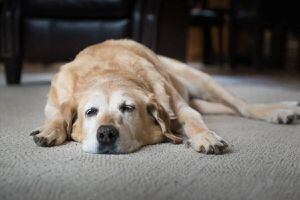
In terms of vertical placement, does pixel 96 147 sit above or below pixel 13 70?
above

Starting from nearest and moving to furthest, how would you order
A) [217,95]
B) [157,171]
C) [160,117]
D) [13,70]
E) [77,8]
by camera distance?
[157,171], [160,117], [217,95], [77,8], [13,70]

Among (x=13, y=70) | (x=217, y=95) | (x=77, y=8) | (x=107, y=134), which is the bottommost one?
(x=13, y=70)

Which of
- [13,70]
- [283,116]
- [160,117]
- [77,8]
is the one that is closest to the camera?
[160,117]

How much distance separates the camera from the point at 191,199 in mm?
1056

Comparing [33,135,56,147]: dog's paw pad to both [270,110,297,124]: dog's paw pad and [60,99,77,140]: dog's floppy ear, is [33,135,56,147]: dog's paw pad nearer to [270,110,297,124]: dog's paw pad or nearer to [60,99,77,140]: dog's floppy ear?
[60,99,77,140]: dog's floppy ear

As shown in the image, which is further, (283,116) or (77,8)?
(77,8)

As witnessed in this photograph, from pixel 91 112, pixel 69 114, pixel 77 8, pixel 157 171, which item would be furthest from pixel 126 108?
pixel 77 8

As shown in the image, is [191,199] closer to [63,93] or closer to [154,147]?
[154,147]

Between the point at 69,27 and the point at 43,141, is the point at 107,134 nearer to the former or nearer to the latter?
the point at 43,141

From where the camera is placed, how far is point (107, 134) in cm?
144

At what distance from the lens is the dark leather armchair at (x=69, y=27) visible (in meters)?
3.39

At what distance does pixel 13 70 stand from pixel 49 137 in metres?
2.19

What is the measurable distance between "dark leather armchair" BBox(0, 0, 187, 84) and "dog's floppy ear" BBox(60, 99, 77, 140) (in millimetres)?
1710

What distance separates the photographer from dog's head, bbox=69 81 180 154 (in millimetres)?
1467
